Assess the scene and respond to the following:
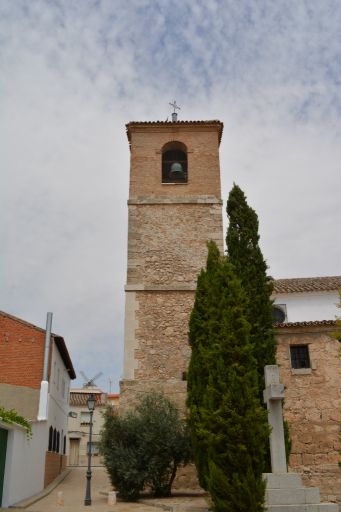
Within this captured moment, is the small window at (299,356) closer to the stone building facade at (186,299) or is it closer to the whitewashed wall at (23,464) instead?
the stone building facade at (186,299)

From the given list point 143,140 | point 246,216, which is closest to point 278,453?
point 246,216

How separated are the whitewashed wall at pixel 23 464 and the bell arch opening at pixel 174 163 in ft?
32.8

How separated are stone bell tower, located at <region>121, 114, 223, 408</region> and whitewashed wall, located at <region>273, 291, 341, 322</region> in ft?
A: 14.0

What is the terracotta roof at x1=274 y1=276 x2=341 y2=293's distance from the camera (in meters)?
19.9

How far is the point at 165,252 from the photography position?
1773 cm

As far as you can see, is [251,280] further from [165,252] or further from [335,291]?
[335,291]

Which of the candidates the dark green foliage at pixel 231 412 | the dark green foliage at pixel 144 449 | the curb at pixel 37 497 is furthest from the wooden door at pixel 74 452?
the dark green foliage at pixel 231 412

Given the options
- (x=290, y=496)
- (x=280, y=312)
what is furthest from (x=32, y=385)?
(x=290, y=496)

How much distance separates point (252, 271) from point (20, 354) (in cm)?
912

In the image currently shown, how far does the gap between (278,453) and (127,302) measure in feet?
26.4

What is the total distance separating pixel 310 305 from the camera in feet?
65.3

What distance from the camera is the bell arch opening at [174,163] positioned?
62.1 ft

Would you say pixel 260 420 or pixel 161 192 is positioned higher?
pixel 161 192

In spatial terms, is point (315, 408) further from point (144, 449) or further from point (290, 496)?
point (290, 496)
